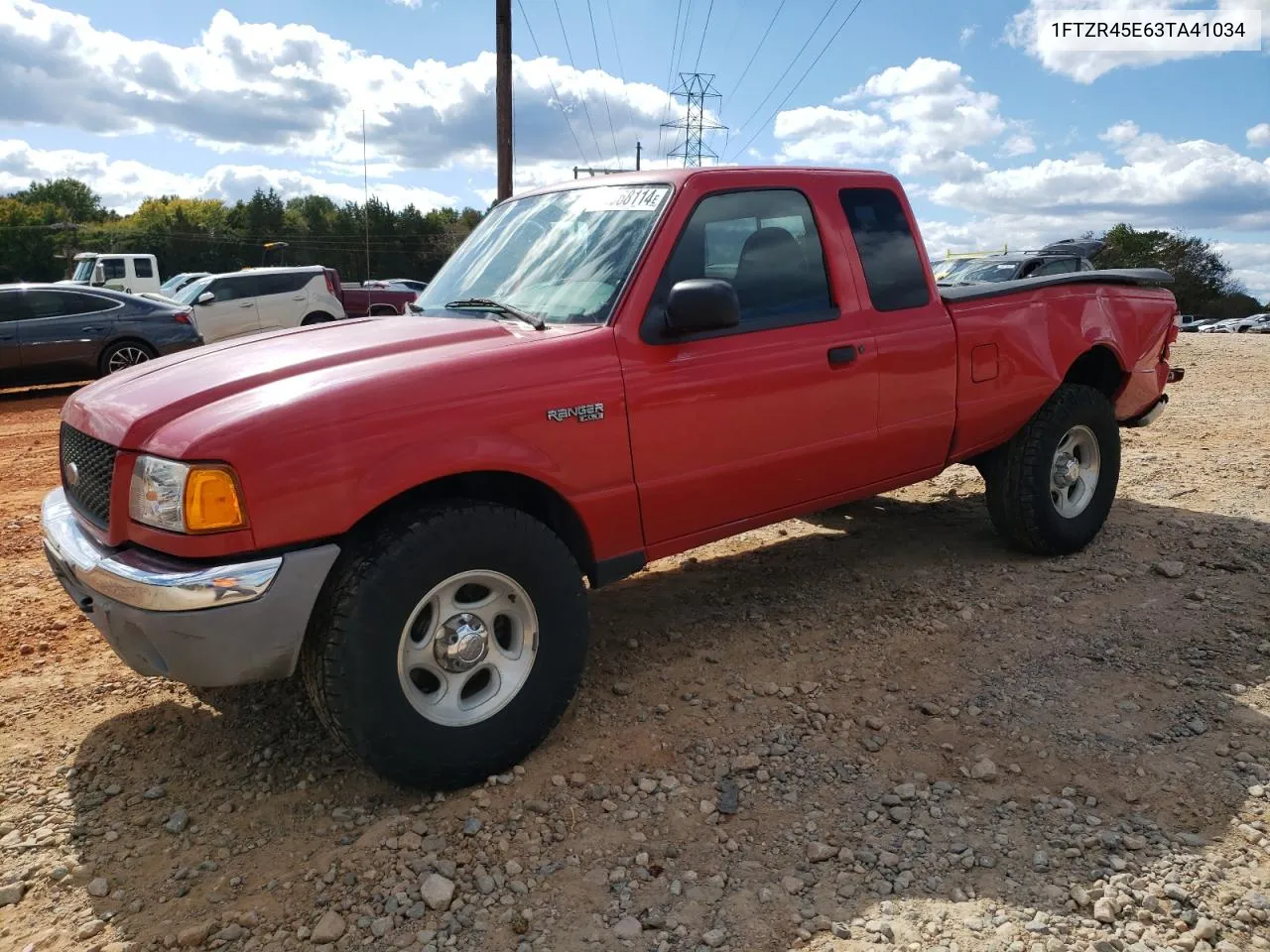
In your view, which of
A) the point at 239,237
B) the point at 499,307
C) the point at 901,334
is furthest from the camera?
the point at 239,237

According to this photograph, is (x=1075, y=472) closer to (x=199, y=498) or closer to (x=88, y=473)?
(x=199, y=498)

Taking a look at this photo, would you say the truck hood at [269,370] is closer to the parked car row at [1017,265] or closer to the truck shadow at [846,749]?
the truck shadow at [846,749]

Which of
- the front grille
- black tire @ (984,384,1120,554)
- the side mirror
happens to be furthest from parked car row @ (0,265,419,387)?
the side mirror

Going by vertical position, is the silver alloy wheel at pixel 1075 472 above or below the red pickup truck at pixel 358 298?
below

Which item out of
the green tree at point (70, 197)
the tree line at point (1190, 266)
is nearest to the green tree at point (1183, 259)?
the tree line at point (1190, 266)

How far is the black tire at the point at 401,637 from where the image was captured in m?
2.70

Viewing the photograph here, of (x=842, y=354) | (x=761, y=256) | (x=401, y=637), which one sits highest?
(x=761, y=256)

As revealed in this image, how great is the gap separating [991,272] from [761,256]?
11160 mm

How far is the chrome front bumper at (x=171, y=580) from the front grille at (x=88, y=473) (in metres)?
0.19

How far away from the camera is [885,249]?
13.9ft

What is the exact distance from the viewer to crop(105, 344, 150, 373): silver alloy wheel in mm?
12484

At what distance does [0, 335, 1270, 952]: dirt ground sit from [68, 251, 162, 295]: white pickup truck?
2489cm

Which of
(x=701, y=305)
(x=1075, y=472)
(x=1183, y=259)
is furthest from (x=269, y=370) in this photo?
(x=1183, y=259)

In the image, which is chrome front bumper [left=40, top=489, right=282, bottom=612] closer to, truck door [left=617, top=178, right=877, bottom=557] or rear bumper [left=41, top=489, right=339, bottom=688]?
rear bumper [left=41, top=489, right=339, bottom=688]
